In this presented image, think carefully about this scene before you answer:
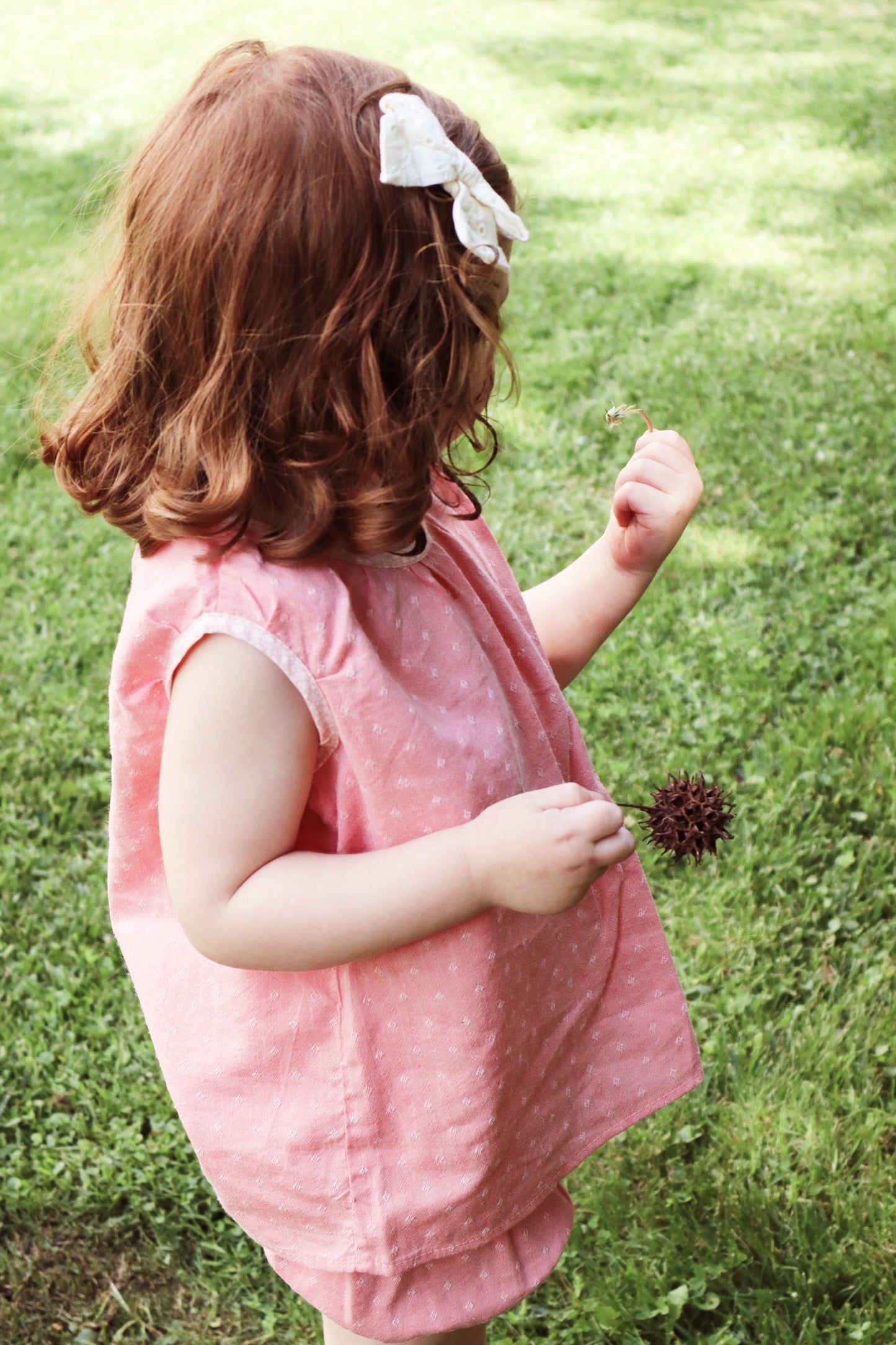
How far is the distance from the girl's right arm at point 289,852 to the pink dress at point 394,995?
0.09ft

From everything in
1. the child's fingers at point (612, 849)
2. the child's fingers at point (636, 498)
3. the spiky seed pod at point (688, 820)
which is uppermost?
the child's fingers at point (636, 498)

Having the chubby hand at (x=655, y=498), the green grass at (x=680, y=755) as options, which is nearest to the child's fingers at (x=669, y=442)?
the chubby hand at (x=655, y=498)

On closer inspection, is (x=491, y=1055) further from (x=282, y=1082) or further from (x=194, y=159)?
(x=194, y=159)

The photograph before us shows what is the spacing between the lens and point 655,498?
5.07 feet

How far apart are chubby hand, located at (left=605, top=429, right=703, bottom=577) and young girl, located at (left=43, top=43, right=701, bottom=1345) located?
20cm

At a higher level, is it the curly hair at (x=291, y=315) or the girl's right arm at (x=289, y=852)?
the curly hair at (x=291, y=315)

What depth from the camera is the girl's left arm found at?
5.07 feet

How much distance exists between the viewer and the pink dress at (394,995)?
1.19m

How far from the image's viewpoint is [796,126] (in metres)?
6.67

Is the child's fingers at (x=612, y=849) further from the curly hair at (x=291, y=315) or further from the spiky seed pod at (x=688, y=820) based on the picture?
the curly hair at (x=291, y=315)

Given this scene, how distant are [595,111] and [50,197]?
3.04 m

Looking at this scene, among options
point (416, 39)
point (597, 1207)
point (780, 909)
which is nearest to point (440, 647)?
point (597, 1207)

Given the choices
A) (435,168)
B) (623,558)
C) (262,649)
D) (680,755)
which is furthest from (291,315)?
(680,755)

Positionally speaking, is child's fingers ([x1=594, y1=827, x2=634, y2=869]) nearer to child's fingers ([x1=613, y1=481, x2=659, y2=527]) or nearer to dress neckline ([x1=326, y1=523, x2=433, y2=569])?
dress neckline ([x1=326, y1=523, x2=433, y2=569])
